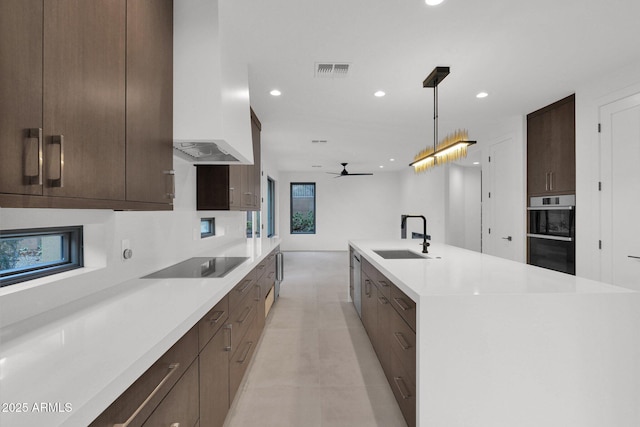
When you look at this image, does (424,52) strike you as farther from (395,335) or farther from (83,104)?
(83,104)

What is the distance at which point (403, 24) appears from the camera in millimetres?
2098

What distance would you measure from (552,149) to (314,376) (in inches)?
149

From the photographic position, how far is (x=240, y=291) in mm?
2105

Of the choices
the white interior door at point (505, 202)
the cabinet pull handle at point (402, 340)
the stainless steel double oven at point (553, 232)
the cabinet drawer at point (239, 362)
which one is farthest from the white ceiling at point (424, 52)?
the cabinet drawer at point (239, 362)

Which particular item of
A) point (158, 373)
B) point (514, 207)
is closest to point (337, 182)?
point (514, 207)

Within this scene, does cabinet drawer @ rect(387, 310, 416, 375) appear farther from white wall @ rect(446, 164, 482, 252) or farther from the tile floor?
white wall @ rect(446, 164, 482, 252)

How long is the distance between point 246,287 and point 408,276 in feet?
3.87

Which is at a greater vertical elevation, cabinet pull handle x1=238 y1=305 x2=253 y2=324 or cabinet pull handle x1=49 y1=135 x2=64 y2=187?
cabinet pull handle x1=49 y1=135 x2=64 y2=187

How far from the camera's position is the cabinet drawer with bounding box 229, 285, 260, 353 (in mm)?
1932

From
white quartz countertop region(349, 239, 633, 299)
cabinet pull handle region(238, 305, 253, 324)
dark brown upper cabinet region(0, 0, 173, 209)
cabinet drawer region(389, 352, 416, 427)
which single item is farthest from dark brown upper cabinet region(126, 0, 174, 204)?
cabinet drawer region(389, 352, 416, 427)

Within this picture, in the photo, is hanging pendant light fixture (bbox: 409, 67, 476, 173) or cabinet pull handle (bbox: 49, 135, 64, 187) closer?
cabinet pull handle (bbox: 49, 135, 64, 187)

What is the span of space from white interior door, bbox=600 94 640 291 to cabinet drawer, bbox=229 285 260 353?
3.40 meters

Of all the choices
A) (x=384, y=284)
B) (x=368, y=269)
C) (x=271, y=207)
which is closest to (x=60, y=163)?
(x=384, y=284)

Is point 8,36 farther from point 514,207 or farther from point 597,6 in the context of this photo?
point 514,207
